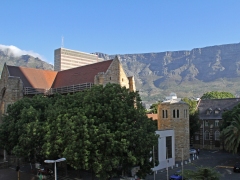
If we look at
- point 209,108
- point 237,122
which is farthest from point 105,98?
point 209,108

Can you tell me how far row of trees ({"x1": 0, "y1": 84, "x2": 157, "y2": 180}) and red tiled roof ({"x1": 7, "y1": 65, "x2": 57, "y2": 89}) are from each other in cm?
2148

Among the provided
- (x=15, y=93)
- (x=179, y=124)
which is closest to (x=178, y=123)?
(x=179, y=124)

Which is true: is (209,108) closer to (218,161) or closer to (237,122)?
(218,161)

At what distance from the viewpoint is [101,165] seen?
24969 mm

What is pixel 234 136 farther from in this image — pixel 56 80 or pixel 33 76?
pixel 33 76

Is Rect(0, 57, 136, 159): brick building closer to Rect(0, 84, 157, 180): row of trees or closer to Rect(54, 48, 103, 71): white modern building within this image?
Rect(0, 84, 157, 180): row of trees

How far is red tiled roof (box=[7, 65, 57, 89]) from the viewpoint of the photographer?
176ft

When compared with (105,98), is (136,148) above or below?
below

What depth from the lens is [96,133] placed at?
1013 inches

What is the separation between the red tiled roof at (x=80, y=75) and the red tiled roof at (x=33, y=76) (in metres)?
1.53

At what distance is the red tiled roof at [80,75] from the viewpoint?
163ft

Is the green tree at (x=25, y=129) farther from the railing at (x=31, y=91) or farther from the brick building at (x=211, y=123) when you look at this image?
the brick building at (x=211, y=123)

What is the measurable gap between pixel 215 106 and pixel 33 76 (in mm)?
44411

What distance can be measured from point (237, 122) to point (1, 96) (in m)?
44.7
